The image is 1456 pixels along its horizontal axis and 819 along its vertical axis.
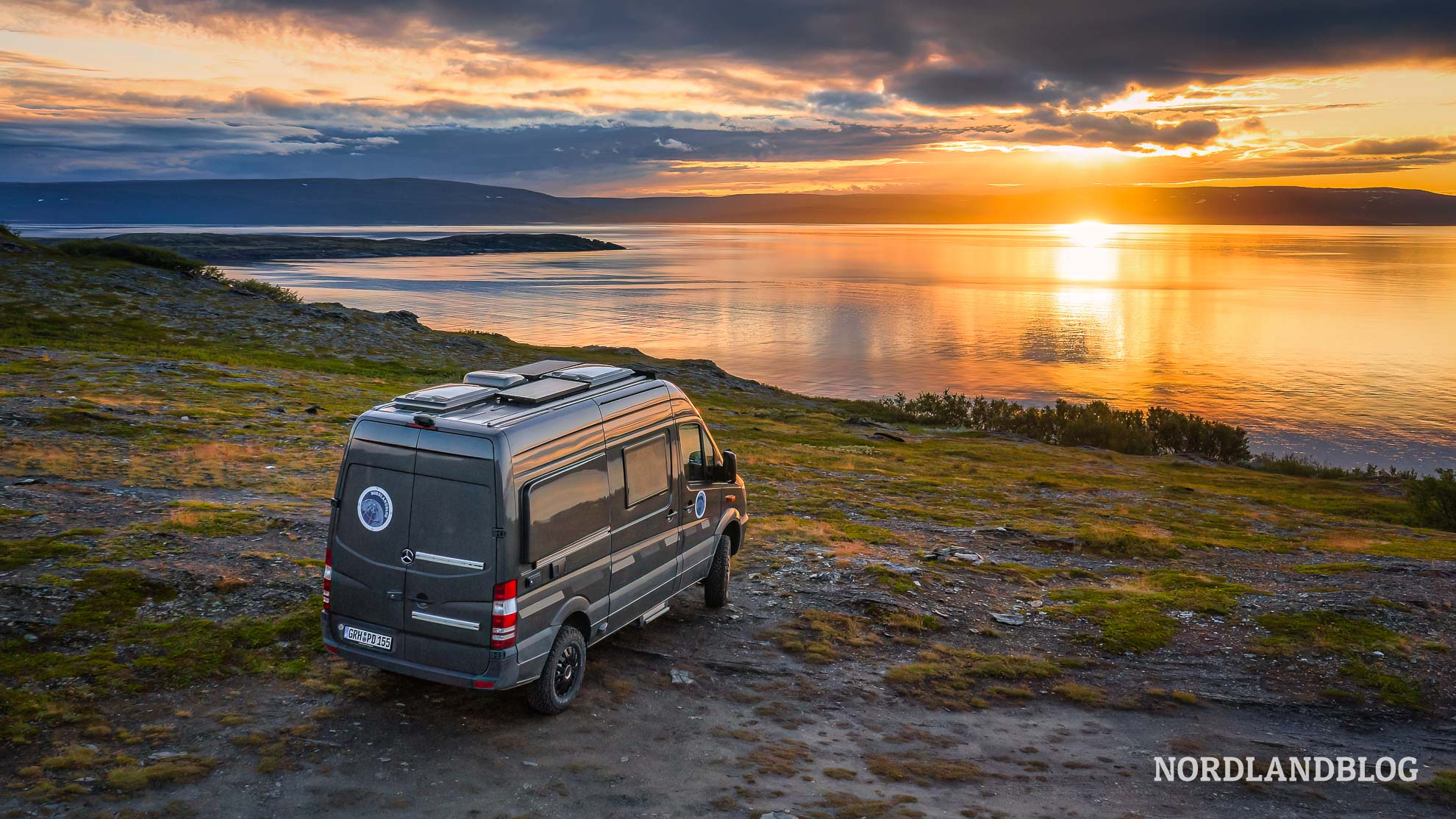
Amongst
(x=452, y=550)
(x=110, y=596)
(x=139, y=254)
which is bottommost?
(x=110, y=596)

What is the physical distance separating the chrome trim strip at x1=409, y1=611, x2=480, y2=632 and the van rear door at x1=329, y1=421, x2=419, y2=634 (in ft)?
0.74

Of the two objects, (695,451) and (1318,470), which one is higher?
(695,451)

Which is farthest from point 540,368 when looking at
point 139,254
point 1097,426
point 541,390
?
point 139,254

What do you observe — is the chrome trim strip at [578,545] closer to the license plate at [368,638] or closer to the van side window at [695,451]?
the license plate at [368,638]

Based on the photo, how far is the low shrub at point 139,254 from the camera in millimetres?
65688

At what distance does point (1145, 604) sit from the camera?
1511 centimetres

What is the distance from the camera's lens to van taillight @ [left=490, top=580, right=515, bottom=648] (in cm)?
877

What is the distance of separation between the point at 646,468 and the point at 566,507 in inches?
67.5

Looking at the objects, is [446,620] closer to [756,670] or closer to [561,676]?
[561,676]

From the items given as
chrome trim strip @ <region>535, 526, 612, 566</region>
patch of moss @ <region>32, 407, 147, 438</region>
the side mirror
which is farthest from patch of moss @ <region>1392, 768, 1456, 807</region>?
patch of moss @ <region>32, 407, 147, 438</region>

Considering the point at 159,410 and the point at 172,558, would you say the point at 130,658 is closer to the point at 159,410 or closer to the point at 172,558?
the point at 172,558

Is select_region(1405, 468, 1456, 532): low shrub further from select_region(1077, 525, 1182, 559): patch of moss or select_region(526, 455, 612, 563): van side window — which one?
select_region(526, 455, 612, 563): van side window

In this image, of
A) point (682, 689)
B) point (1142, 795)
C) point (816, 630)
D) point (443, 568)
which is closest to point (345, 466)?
point (443, 568)

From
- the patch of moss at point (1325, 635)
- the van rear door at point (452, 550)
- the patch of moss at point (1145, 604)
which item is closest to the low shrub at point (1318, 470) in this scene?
the patch of moss at point (1145, 604)
